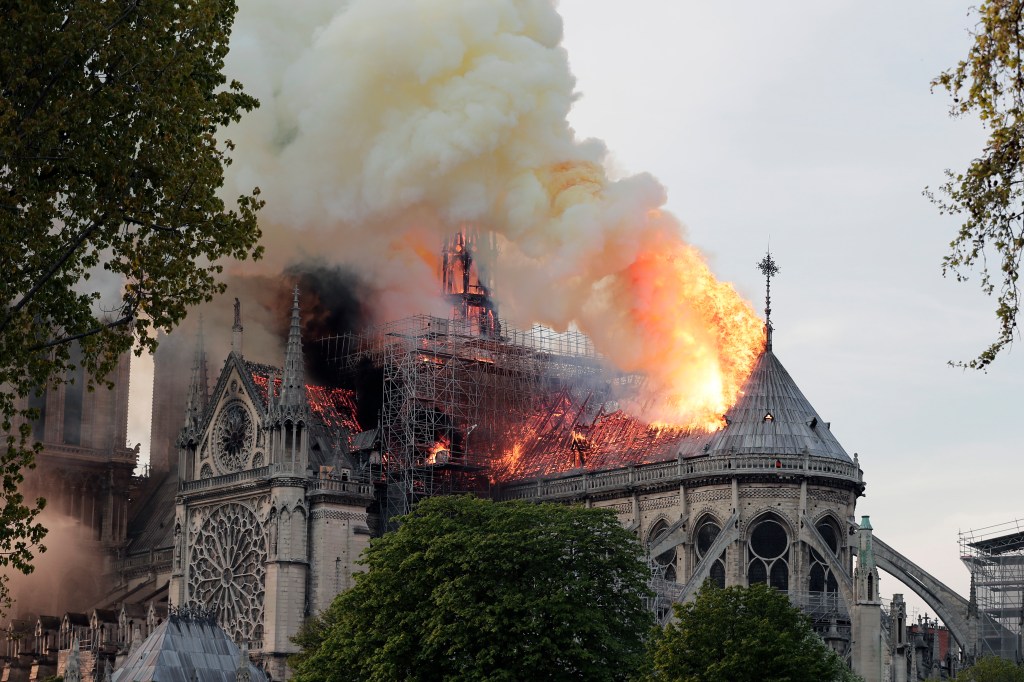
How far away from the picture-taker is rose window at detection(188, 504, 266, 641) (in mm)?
101375

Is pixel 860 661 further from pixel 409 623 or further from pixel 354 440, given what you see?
pixel 354 440

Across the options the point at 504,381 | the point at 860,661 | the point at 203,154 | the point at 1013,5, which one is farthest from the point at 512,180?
the point at 1013,5

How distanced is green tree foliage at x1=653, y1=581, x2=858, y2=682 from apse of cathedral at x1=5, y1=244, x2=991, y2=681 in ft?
53.6

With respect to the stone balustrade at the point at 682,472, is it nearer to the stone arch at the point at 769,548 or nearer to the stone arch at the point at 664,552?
the stone arch at the point at 664,552

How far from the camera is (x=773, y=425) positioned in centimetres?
9331

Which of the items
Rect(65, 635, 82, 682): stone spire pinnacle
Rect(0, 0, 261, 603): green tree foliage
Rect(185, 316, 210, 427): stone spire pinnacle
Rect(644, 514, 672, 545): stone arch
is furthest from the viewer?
Rect(185, 316, 210, 427): stone spire pinnacle

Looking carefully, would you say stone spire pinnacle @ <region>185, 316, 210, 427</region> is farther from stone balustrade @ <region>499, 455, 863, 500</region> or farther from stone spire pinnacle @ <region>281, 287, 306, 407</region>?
stone balustrade @ <region>499, 455, 863, 500</region>

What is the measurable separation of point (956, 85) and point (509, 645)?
3961 centimetres

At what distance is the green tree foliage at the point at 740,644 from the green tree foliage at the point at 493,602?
64.8 inches

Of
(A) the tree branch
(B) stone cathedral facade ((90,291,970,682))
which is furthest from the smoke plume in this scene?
(A) the tree branch

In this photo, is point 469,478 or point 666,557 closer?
point 666,557

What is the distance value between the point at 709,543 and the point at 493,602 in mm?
26293

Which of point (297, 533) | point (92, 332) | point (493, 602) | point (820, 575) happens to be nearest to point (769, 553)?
point (820, 575)

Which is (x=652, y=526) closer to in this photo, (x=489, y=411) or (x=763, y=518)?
(x=763, y=518)
